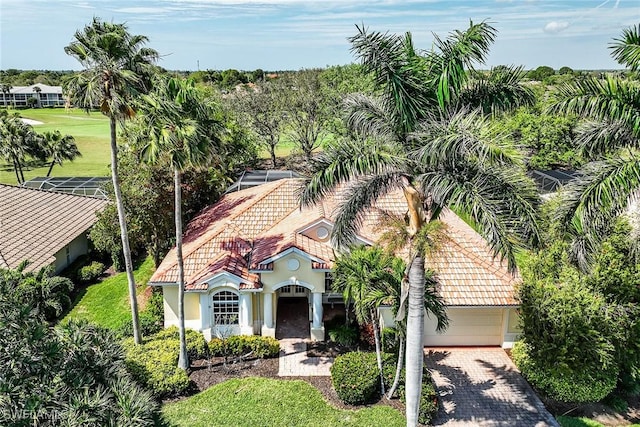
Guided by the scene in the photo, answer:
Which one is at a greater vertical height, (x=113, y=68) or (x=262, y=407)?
(x=113, y=68)

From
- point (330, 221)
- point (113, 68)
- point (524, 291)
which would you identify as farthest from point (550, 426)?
point (113, 68)

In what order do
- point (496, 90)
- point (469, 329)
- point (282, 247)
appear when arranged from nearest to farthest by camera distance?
point (496, 90), point (282, 247), point (469, 329)

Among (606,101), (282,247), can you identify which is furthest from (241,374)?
(606,101)

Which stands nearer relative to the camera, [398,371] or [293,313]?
[398,371]

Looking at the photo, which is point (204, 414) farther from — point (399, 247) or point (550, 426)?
point (550, 426)

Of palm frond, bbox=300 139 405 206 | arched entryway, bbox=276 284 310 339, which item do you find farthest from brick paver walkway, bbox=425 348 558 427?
palm frond, bbox=300 139 405 206

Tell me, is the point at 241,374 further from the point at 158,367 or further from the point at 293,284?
the point at 293,284

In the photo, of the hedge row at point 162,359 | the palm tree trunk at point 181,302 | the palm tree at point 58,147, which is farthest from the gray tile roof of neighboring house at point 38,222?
the palm tree at point 58,147
